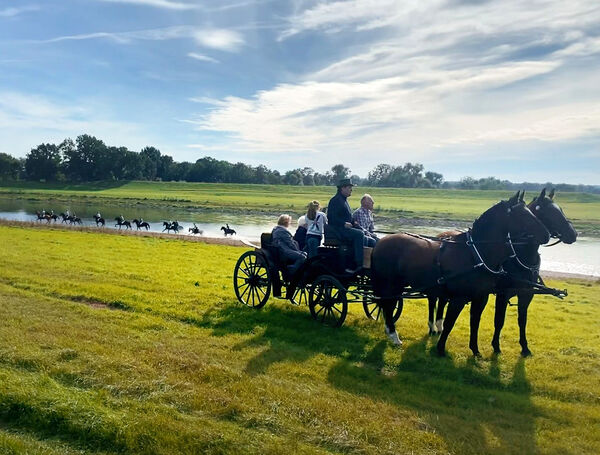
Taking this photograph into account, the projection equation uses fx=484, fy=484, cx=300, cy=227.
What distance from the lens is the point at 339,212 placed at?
31.5 feet

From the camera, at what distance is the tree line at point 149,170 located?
390ft

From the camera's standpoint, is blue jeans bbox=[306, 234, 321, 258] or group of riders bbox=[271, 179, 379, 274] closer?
group of riders bbox=[271, 179, 379, 274]

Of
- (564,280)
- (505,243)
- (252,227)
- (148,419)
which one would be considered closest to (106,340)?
(148,419)

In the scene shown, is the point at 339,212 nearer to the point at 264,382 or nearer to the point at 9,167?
the point at 264,382

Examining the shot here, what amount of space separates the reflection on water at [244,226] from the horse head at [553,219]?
63.4 ft

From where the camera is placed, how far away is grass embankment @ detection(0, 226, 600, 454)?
5.21 meters

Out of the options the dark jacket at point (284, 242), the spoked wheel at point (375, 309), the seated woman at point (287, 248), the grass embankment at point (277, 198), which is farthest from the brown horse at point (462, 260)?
the grass embankment at point (277, 198)

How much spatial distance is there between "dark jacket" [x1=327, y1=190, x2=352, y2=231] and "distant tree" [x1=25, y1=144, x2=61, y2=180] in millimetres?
124838

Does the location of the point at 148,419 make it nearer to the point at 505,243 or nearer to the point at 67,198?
the point at 505,243

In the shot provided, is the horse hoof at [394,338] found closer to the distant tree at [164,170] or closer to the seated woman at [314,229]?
the seated woman at [314,229]

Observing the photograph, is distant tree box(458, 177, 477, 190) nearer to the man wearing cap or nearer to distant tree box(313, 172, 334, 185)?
distant tree box(313, 172, 334, 185)

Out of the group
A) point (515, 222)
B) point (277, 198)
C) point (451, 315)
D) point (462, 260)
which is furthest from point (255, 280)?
point (277, 198)

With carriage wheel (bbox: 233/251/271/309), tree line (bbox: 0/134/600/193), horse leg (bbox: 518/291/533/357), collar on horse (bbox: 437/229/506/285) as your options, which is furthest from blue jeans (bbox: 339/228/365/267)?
tree line (bbox: 0/134/600/193)

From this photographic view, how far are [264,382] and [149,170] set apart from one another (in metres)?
132
